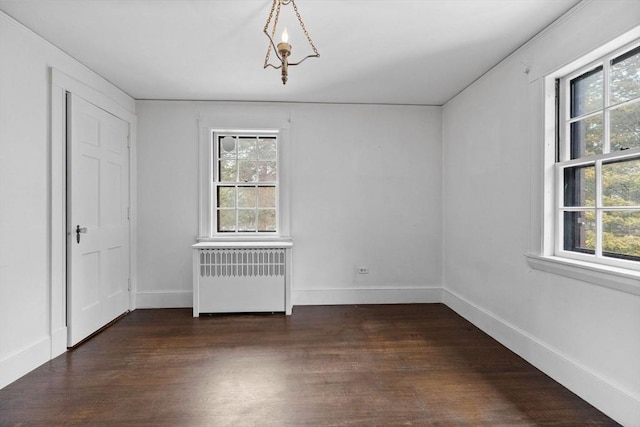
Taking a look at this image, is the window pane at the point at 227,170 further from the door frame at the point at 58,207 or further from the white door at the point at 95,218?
the door frame at the point at 58,207

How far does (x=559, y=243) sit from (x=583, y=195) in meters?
0.38

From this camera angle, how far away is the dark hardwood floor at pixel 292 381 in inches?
77.2

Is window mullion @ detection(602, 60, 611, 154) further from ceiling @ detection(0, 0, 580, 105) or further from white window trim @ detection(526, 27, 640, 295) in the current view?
ceiling @ detection(0, 0, 580, 105)

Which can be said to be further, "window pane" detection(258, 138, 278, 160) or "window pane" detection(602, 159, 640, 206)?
"window pane" detection(258, 138, 278, 160)

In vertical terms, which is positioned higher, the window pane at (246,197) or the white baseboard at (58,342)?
the window pane at (246,197)

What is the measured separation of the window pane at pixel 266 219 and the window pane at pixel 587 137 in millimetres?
3066

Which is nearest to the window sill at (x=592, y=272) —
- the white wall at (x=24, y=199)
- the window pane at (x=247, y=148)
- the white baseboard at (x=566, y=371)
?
the white baseboard at (x=566, y=371)

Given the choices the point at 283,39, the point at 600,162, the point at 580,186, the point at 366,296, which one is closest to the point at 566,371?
the point at 580,186

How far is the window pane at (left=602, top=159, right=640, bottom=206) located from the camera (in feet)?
6.45

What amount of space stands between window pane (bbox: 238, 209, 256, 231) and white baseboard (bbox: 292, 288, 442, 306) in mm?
976

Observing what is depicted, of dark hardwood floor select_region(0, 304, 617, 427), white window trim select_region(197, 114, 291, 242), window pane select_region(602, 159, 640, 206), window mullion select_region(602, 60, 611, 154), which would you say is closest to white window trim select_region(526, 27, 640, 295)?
window mullion select_region(602, 60, 611, 154)

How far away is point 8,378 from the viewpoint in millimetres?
2293

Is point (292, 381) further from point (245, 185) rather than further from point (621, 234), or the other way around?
point (245, 185)

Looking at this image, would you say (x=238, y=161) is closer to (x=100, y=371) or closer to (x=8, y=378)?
(x=100, y=371)
